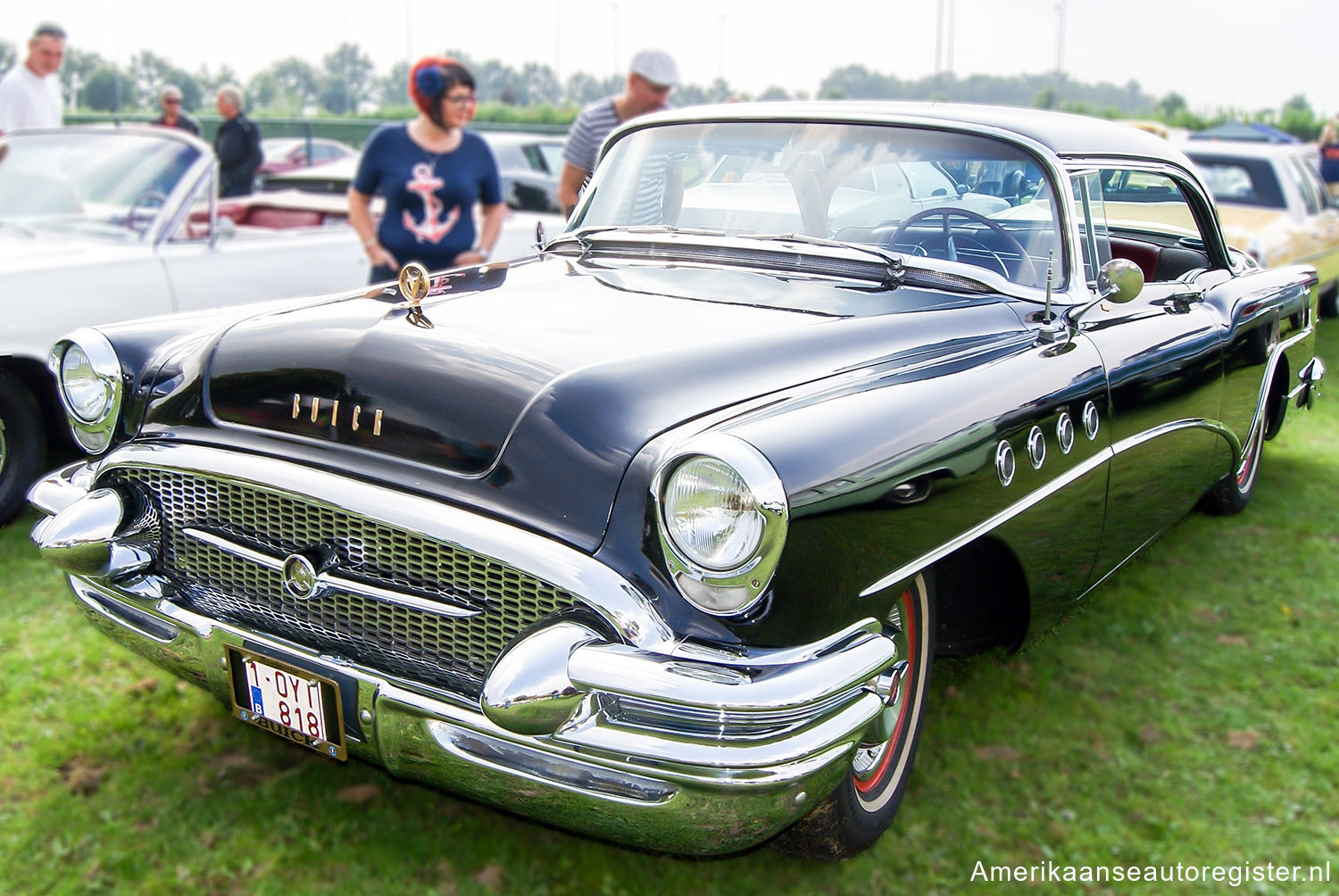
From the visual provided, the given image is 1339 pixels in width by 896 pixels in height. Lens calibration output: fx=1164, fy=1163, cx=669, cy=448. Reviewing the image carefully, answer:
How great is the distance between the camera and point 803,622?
1985 mm

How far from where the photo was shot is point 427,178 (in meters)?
4.86

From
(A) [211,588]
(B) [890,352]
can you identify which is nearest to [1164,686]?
(B) [890,352]

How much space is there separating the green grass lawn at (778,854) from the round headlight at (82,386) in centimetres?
83

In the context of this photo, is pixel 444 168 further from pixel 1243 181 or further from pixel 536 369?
pixel 1243 181

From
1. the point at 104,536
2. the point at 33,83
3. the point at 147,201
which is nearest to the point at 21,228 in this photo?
the point at 147,201

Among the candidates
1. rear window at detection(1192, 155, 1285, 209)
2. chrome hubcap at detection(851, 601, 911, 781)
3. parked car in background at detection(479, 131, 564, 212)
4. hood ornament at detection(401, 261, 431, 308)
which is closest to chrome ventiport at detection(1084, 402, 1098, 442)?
chrome hubcap at detection(851, 601, 911, 781)

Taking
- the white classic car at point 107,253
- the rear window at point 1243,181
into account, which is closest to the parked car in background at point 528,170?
the white classic car at point 107,253

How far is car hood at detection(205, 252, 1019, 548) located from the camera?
2100 mm

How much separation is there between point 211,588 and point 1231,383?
3.13 m

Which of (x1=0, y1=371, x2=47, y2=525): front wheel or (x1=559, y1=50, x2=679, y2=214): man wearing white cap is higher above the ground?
(x1=559, y1=50, x2=679, y2=214): man wearing white cap

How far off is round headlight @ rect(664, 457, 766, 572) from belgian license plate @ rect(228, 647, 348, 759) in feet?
2.47

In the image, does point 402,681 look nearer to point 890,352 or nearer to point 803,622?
point 803,622

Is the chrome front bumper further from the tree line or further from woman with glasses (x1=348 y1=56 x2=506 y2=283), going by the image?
the tree line

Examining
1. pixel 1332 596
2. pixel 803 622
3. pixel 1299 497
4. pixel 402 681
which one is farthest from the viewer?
pixel 1299 497
